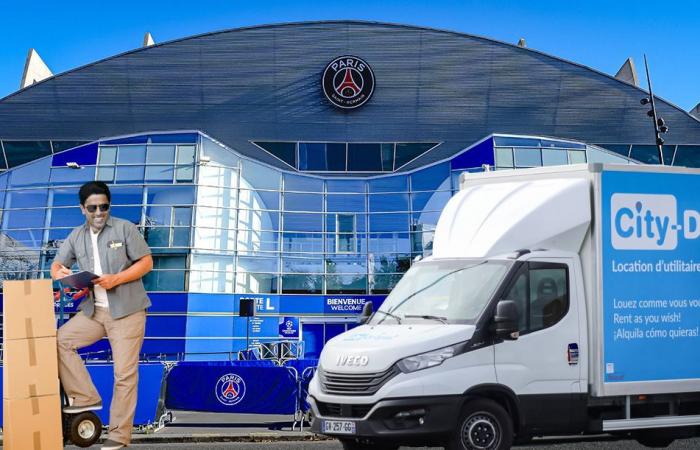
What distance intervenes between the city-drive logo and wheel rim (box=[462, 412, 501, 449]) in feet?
7.31

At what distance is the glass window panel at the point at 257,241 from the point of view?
125 feet

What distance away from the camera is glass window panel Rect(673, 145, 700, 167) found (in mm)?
44438

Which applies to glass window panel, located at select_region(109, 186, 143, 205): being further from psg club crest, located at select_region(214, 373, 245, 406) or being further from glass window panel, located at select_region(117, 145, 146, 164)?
psg club crest, located at select_region(214, 373, 245, 406)

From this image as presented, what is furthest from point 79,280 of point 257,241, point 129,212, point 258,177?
point 258,177

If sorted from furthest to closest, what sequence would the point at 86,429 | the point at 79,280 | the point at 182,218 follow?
the point at 182,218 < the point at 86,429 < the point at 79,280

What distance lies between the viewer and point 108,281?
Answer: 7578mm

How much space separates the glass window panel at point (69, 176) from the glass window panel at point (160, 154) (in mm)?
1848

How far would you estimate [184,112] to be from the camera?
4172 centimetres

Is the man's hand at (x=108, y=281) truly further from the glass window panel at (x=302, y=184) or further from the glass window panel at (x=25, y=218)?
the glass window panel at (x=302, y=184)

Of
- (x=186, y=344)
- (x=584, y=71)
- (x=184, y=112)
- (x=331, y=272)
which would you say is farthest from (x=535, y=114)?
(x=186, y=344)

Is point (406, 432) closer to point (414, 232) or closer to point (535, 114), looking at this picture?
point (414, 232)

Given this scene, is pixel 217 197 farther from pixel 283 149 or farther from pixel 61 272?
pixel 61 272

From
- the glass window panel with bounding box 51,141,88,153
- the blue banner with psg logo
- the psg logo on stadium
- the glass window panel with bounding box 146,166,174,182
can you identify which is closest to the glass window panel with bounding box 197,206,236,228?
the glass window panel with bounding box 146,166,174,182

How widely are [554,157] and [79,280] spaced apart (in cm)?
3543
